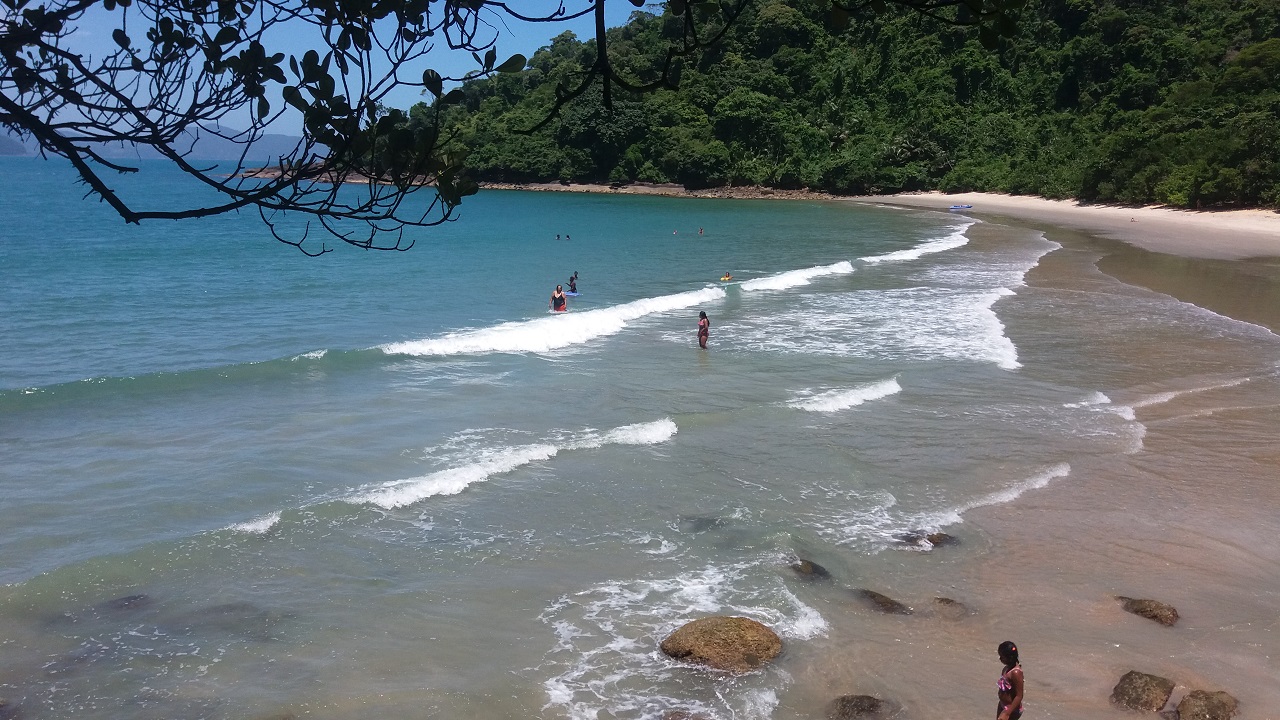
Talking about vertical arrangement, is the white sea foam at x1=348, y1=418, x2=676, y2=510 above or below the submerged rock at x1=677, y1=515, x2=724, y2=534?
above

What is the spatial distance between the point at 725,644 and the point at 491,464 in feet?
18.4

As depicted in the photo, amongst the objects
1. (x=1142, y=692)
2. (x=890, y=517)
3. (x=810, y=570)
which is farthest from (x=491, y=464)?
(x=1142, y=692)

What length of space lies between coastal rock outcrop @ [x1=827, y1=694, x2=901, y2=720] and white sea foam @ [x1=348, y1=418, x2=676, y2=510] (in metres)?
5.90

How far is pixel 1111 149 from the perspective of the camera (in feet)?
180

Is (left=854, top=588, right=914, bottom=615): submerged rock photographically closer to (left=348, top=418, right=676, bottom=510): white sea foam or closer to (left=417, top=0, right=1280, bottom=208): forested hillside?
(left=348, top=418, right=676, bottom=510): white sea foam

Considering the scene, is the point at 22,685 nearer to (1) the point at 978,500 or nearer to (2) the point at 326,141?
(2) the point at 326,141

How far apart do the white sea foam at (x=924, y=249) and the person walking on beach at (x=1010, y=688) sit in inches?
1181

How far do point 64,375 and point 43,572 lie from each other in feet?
31.7

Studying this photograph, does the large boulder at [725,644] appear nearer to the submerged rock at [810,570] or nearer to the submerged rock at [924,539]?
the submerged rock at [810,570]

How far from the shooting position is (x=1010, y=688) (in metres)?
6.44

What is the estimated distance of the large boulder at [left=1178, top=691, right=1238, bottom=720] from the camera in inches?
257

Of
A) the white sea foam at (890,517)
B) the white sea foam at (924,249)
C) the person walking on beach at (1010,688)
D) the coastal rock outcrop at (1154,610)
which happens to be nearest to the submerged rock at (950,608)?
the white sea foam at (890,517)

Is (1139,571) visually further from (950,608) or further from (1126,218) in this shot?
(1126,218)

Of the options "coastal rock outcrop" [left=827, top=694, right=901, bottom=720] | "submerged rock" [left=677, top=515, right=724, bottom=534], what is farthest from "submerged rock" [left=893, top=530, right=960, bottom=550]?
"coastal rock outcrop" [left=827, top=694, right=901, bottom=720]
